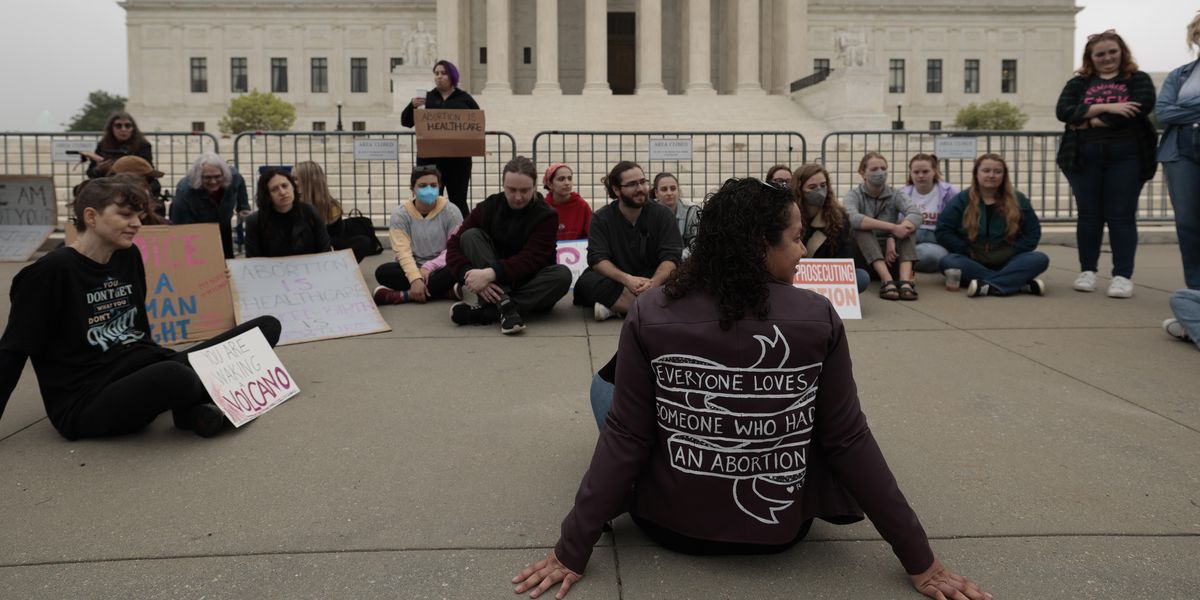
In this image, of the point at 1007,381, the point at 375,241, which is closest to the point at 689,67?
the point at 375,241

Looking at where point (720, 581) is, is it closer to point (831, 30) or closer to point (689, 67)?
point (689, 67)

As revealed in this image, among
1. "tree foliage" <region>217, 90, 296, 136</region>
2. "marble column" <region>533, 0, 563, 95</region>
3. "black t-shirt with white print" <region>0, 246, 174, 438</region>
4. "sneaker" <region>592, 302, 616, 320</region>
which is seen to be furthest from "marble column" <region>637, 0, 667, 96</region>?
"black t-shirt with white print" <region>0, 246, 174, 438</region>

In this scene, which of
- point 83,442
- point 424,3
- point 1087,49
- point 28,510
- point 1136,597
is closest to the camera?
point 1136,597

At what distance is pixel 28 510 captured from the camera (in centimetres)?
319

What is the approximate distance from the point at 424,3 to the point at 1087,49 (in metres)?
54.2

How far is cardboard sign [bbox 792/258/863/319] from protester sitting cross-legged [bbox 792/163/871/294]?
0.41 feet

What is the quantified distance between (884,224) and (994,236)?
1.08m

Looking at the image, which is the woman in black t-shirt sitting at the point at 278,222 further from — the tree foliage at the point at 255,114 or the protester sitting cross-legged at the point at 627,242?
the tree foliage at the point at 255,114

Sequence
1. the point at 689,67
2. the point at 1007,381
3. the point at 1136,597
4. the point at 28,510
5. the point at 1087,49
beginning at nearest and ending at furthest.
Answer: the point at 1136,597, the point at 28,510, the point at 1007,381, the point at 1087,49, the point at 689,67

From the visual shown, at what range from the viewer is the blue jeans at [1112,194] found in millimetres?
7648

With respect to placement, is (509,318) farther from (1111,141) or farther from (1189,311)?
(1111,141)

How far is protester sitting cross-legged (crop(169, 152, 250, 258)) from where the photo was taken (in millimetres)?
8242

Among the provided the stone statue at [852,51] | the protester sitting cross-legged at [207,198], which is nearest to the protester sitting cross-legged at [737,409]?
the protester sitting cross-legged at [207,198]

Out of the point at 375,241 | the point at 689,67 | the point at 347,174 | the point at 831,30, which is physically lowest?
the point at 375,241
